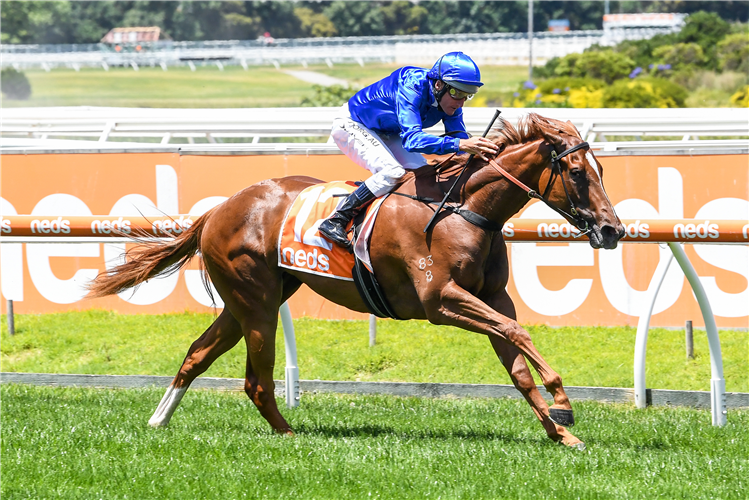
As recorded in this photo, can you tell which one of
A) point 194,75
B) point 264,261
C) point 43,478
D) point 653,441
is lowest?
point 194,75

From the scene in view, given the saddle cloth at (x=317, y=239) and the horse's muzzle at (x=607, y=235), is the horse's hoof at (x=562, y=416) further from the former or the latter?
the saddle cloth at (x=317, y=239)

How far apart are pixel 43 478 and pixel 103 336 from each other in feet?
14.2

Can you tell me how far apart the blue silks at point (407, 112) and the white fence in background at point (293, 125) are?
11.1 ft

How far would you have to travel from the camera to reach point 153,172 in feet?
28.9

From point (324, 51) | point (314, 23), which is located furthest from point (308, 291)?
point (314, 23)

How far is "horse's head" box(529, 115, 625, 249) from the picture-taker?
4.40 m

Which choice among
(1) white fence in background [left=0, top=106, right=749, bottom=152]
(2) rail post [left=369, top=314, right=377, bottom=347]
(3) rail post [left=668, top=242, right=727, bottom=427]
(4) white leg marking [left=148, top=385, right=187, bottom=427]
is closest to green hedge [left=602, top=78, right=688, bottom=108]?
(1) white fence in background [left=0, top=106, right=749, bottom=152]

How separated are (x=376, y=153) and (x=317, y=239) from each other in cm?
57

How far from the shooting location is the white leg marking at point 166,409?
17.7ft

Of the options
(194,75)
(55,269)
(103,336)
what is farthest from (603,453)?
(194,75)

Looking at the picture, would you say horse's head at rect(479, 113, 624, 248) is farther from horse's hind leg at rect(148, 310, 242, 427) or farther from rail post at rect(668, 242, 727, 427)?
horse's hind leg at rect(148, 310, 242, 427)

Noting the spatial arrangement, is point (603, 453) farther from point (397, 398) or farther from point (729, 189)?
point (729, 189)

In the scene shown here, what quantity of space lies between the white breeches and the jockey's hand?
17.1 inches

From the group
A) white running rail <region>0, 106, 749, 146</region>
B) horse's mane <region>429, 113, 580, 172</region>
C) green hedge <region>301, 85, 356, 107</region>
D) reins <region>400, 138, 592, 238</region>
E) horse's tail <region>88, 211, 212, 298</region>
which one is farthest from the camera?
green hedge <region>301, 85, 356, 107</region>
